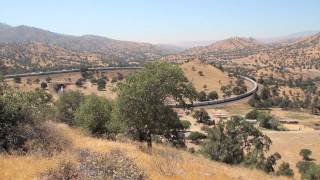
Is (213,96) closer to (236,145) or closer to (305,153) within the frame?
(305,153)

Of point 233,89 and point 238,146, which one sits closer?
point 238,146

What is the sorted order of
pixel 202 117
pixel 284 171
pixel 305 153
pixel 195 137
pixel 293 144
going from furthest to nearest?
pixel 202 117, pixel 293 144, pixel 195 137, pixel 305 153, pixel 284 171

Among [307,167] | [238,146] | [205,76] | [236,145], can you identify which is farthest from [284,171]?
[205,76]

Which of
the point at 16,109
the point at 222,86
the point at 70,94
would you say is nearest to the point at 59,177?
the point at 16,109

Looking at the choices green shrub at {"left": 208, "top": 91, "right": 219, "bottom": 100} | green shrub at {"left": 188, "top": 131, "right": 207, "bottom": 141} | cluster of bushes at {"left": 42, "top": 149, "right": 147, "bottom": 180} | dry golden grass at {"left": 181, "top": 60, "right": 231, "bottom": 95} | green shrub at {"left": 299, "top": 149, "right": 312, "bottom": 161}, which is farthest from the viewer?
dry golden grass at {"left": 181, "top": 60, "right": 231, "bottom": 95}

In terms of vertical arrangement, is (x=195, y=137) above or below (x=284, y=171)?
below

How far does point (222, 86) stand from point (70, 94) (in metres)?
85.8

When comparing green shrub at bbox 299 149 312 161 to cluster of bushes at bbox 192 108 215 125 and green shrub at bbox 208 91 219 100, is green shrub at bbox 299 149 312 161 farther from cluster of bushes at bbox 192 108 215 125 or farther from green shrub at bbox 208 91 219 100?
green shrub at bbox 208 91 219 100

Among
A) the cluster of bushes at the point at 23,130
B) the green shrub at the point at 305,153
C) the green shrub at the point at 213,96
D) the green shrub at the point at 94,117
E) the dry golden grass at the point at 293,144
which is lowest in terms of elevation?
the green shrub at the point at 213,96

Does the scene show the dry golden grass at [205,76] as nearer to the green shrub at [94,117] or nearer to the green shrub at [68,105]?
the green shrub at [68,105]

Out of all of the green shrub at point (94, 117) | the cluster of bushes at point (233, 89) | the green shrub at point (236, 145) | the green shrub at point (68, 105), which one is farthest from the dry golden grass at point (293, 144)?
the cluster of bushes at point (233, 89)

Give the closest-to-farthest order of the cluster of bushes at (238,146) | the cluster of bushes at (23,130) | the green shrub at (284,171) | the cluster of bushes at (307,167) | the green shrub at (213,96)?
the cluster of bushes at (23,130) < the cluster of bushes at (307,167) < the green shrub at (284,171) < the cluster of bushes at (238,146) < the green shrub at (213,96)

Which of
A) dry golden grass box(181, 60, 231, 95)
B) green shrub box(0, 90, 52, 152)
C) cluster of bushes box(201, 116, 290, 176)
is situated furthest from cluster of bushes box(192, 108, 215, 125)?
green shrub box(0, 90, 52, 152)

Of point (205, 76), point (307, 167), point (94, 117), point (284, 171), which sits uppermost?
point (94, 117)
